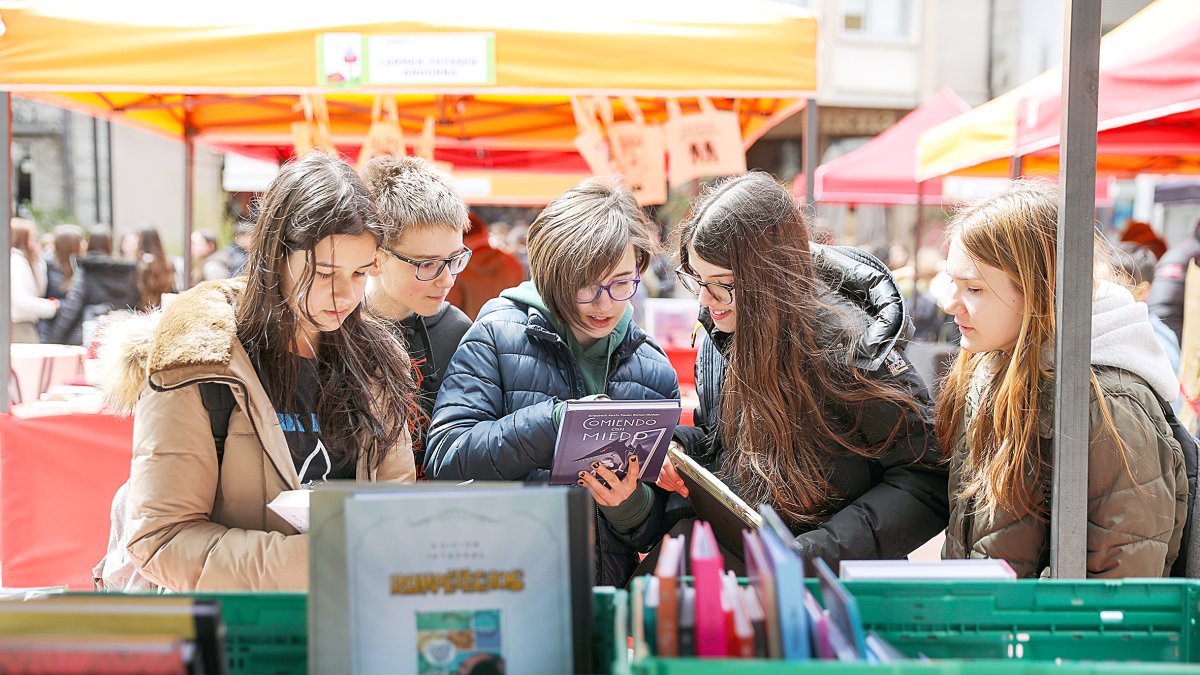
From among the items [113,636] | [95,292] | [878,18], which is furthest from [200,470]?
[878,18]

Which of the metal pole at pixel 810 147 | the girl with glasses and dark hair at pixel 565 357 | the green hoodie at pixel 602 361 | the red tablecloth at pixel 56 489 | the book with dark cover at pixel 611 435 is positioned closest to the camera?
the book with dark cover at pixel 611 435

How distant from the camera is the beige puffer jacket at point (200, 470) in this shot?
1.64 m

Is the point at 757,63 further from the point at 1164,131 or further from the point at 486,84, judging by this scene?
the point at 1164,131

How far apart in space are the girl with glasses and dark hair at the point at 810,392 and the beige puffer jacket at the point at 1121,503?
0.22 meters

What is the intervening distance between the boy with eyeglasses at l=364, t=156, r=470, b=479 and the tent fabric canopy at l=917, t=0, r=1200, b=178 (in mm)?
1891

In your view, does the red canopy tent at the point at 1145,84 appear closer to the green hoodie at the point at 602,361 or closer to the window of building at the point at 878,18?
the green hoodie at the point at 602,361

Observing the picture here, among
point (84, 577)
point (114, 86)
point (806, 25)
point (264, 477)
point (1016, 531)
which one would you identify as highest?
point (806, 25)

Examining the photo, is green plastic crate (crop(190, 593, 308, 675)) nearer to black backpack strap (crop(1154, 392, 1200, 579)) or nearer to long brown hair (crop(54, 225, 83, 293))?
black backpack strap (crop(1154, 392, 1200, 579))

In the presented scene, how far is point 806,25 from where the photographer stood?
3633 mm

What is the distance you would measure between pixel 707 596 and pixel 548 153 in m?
8.20

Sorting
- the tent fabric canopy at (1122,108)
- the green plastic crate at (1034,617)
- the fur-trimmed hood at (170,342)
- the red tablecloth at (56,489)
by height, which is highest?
the tent fabric canopy at (1122,108)

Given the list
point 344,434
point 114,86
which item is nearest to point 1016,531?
point 344,434

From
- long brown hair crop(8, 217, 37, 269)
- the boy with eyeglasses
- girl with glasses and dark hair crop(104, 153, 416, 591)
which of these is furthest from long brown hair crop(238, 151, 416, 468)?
long brown hair crop(8, 217, 37, 269)

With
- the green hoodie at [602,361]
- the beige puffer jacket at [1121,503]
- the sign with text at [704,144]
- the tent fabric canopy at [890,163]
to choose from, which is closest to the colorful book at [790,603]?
the beige puffer jacket at [1121,503]
